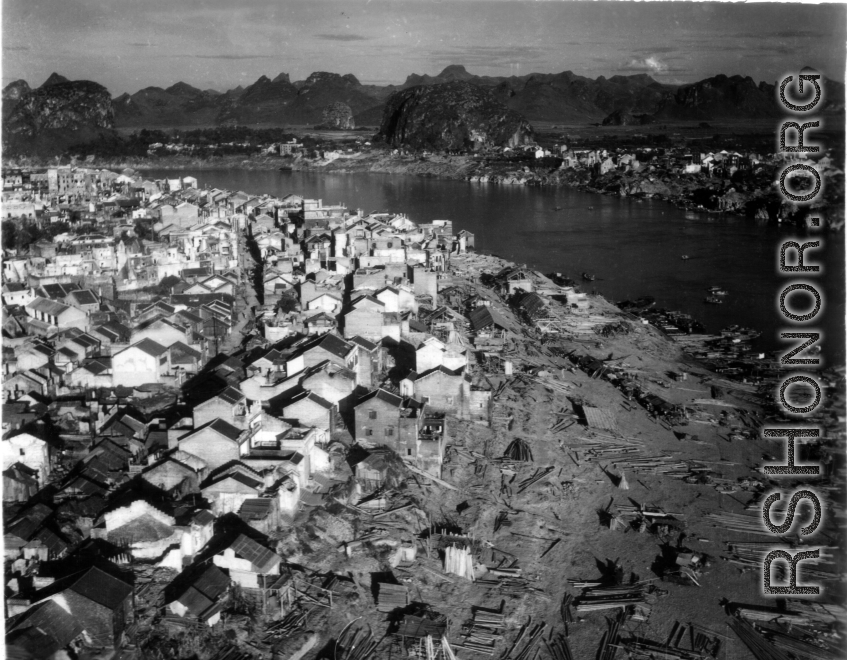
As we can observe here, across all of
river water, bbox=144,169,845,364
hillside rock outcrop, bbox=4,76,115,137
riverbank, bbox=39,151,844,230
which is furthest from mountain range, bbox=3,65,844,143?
river water, bbox=144,169,845,364

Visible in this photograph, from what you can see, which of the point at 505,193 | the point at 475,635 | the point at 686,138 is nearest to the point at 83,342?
the point at 475,635

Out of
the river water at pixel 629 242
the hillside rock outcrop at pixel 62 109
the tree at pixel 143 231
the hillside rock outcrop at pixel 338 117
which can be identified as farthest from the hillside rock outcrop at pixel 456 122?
the tree at pixel 143 231

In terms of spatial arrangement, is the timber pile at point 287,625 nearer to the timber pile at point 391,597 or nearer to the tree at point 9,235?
the timber pile at point 391,597

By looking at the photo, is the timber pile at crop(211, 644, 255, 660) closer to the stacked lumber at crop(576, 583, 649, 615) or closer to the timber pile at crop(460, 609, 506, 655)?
the timber pile at crop(460, 609, 506, 655)

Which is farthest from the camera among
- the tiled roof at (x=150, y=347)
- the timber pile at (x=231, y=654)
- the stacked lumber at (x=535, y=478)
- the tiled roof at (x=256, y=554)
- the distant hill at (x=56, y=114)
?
the distant hill at (x=56, y=114)

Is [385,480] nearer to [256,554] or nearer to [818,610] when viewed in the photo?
[256,554]
